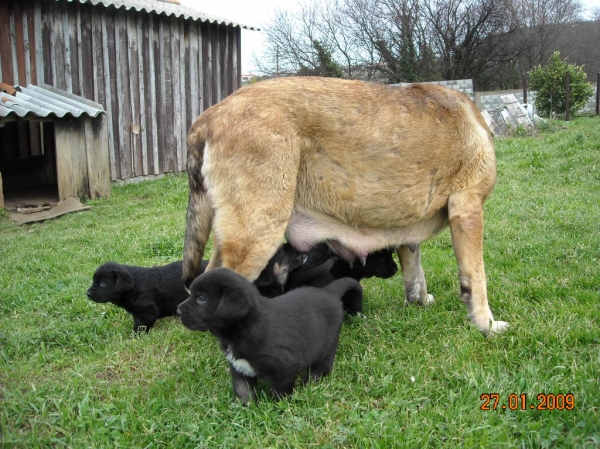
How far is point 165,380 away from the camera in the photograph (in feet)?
11.3

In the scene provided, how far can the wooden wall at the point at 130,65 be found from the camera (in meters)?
10.7

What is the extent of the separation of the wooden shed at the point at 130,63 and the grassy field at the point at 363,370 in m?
6.17

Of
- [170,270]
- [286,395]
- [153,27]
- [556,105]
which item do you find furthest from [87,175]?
[556,105]

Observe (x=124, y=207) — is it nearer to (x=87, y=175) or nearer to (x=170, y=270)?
(x=87, y=175)

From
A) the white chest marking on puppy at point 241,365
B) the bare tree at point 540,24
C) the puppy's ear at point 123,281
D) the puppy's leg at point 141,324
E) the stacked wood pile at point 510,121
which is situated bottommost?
the puppy's leg at point 141,324

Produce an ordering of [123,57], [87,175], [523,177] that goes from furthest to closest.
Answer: [123,57] → [87,175] → [523,177]

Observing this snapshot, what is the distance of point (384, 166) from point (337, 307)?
1.04m

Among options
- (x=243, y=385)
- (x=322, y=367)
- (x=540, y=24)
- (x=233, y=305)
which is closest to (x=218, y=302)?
(x=233, y=305)

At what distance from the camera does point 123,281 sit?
15.0ft

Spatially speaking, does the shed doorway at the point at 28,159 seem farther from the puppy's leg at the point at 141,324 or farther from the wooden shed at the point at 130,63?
the puppy's leg at the point at 141,324

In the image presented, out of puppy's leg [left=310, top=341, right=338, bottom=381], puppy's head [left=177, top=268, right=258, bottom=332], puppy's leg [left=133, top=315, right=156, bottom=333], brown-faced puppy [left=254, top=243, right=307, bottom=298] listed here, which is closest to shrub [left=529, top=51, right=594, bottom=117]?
brown-faced puppy [left=254, top=243, right=307, bottom=298]

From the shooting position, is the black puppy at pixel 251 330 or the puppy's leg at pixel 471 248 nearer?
the black puppy at pixel 251 330

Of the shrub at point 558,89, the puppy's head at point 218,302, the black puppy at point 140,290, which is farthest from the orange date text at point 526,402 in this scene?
the shrub at point 558,89

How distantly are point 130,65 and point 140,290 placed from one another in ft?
29.0
